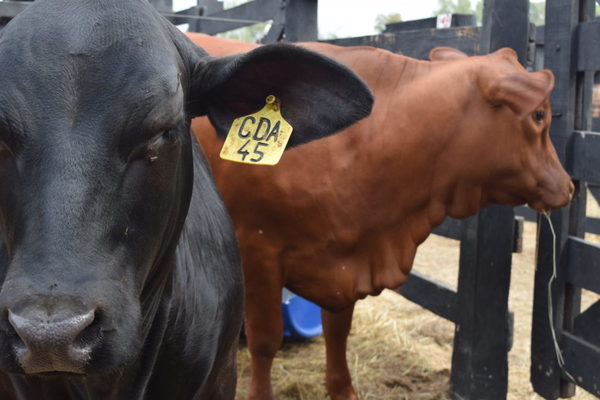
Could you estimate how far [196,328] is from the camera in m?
2.33

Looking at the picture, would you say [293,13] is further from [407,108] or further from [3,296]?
[3,296]

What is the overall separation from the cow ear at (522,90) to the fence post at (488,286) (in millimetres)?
392

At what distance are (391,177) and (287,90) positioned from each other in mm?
1373

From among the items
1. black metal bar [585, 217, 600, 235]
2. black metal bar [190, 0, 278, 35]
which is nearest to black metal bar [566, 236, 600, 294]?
black metal bar [190, 0, 278, 35]

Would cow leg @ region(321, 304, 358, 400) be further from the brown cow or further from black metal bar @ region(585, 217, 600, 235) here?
black metal bar @ region(585, 217, 600, 235)

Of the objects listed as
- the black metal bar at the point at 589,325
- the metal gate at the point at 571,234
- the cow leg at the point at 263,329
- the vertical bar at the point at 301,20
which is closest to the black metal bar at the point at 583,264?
the metal gate at the point at 571,234

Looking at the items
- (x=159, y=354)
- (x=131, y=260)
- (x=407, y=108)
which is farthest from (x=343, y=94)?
(x=407, y=108)

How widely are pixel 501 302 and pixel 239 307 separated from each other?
168cm

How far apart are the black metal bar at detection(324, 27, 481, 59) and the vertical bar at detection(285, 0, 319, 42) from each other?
32 cm

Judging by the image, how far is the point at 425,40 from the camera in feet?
14.2

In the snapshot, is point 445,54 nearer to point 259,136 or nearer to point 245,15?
point 259,136

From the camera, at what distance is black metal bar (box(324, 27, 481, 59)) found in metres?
4.05

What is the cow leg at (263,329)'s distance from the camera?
3.57 m

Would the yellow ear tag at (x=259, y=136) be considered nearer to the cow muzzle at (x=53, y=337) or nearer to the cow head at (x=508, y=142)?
the cow muzzle at (x=53, y=337)
